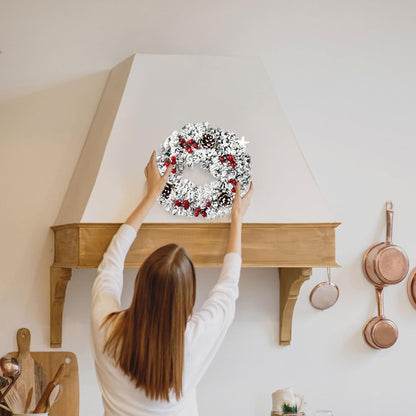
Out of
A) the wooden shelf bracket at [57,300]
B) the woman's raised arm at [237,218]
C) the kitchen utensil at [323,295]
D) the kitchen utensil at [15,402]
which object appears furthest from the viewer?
the kitchen utensil at [323,295]

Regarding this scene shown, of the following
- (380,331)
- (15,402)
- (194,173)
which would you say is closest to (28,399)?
(15,402)

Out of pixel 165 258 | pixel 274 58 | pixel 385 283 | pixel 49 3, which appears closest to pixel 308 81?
pixel 274 58

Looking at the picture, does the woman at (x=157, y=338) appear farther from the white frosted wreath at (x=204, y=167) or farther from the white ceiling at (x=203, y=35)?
the white ceiling at (x=203, y=35)

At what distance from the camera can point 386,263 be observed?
272 centimetres

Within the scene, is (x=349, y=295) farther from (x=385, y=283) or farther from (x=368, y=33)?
(x=368, y=33)

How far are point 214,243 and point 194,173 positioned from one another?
24 cm

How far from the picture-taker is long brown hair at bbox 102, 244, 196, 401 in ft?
5.24

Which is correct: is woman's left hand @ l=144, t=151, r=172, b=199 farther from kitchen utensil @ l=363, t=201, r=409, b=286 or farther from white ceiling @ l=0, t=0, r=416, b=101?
kitchen utensil @ l=363, t=201, r=409, b=286

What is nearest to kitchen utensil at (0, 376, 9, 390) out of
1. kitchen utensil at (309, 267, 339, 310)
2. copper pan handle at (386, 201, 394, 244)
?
kitchen utensil at (309, 267, 339, 310)

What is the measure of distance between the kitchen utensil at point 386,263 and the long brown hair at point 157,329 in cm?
129

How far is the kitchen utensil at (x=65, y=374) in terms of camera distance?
2.51m

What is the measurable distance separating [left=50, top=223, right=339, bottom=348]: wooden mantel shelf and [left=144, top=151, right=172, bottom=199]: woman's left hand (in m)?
0.10

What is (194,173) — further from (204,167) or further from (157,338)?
(157,338)

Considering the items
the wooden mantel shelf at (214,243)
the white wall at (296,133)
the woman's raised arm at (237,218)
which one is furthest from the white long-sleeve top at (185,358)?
the white wall at (296,133)
